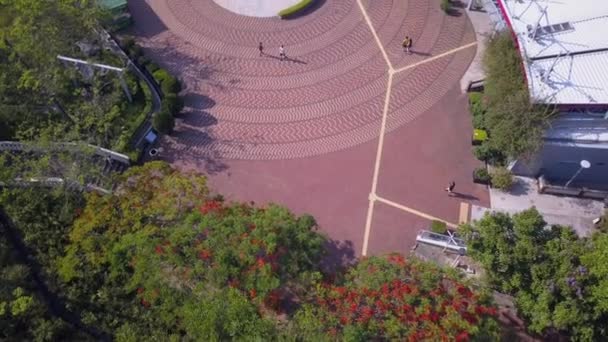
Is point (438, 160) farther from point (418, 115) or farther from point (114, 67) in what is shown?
point (114, 67)

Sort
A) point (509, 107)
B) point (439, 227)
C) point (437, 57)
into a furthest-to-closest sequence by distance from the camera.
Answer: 1. point (437, 57)
2. point (439, 227)
3. point (509, 107)

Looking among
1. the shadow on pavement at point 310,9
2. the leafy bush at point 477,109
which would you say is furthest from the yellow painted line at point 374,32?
the leafy bush at point 477,109

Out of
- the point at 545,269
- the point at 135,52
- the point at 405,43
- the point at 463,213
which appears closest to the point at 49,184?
the point at 135,52

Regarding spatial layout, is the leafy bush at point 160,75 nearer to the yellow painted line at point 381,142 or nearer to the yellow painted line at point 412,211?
the yellow painted line at point 381,142

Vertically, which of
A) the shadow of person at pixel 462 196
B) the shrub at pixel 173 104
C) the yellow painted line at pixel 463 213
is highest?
the shrub at pixel 173 104

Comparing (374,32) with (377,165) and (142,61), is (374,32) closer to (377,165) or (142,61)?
(377,165)

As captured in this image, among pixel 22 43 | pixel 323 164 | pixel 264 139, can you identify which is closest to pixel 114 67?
pixel 22 43
